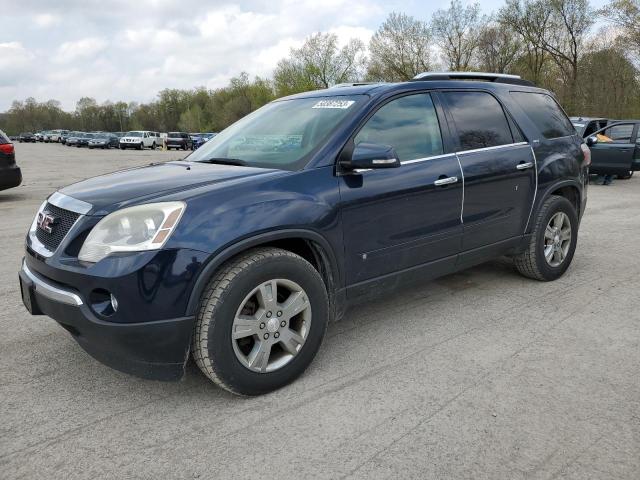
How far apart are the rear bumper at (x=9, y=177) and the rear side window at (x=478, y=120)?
29.5 feet

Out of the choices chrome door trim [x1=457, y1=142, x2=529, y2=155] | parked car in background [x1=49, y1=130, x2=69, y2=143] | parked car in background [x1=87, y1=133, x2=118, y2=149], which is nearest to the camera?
chrome door trim [x1=457, y1=142, x2=529, y2=155]

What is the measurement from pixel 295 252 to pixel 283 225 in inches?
14.6

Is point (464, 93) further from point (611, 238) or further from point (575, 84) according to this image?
point (575, 84)

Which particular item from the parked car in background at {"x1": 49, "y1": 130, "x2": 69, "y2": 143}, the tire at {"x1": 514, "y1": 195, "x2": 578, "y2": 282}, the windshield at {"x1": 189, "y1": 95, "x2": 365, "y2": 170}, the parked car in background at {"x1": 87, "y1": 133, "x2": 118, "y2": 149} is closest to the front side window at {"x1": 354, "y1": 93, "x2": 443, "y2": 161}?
the windshield at {"x1": 189, "y1": 95, "x2": 365, "y2": 170}

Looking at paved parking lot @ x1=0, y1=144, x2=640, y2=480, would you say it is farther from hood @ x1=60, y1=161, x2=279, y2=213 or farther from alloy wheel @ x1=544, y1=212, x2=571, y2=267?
hood @ x1=60, y1=161, x2=279, y2=213

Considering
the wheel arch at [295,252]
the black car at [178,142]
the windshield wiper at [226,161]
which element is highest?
the black car at [178,142]

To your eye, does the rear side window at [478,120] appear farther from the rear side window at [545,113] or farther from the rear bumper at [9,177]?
the rear bumper at [9,177]

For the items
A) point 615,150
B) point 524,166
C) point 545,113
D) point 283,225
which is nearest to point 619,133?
point 615,150

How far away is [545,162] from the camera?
14.8ft

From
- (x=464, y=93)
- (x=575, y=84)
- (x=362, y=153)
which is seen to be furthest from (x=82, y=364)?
(x=575, y=84)

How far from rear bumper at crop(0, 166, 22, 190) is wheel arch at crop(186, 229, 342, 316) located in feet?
28.9

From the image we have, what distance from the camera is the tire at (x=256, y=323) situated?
8.50ft

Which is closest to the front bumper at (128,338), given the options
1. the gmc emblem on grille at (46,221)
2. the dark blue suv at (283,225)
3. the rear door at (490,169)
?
the dark blue suv at (283,225)

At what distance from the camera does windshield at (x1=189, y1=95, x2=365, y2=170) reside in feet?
10.7
